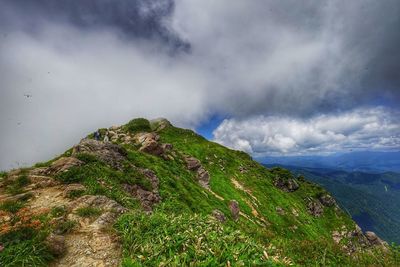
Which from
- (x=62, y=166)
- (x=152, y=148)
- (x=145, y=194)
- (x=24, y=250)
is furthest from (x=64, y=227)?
(x=152, y=148)

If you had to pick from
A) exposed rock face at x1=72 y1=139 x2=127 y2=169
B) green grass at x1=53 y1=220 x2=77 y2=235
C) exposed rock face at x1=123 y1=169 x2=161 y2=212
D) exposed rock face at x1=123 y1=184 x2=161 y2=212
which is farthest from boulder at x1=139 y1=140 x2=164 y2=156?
green grass at x1=53 y1=220 x2=77 y2=235

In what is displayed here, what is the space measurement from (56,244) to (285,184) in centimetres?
10172

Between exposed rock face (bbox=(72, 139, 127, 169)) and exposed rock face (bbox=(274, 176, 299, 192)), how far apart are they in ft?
260

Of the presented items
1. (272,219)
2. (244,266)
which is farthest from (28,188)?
(272,219)

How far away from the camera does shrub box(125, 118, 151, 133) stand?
242ft

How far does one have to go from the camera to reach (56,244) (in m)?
9.77

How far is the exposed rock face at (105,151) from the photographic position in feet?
85.8

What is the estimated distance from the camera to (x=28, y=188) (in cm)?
1727

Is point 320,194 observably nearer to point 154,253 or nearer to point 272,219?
point 272,219

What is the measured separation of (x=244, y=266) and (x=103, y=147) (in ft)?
82.6

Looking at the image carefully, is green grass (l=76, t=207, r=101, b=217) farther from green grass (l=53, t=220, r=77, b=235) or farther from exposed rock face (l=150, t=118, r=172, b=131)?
exposed rock face (l=150, t=118, r=172, b=131)

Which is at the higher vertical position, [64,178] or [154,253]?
[64,178]

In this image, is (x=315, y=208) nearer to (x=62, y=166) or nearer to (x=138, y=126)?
(x=138, y=126)

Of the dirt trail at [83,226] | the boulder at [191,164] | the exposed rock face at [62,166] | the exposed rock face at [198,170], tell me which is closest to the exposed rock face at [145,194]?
the exposed rock face at [62,166]
